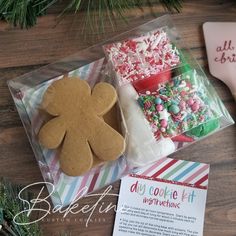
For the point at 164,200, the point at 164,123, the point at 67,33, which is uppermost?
the point at 67,33

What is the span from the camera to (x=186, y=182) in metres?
0.98

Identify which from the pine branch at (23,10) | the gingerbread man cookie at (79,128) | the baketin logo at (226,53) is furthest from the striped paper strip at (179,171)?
the pine branch at (23,10)

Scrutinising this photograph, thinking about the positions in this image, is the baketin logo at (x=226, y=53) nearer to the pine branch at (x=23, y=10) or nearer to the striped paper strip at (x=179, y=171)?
the striped paper strip at (x=179, y=171)

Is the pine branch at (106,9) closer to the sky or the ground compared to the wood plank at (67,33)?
closer to the sky

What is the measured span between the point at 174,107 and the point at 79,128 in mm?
192

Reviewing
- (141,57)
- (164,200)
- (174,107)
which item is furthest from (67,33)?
(164,200)

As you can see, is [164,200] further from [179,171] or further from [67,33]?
[67,33]

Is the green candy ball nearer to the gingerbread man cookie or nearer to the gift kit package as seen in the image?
the gift kit package

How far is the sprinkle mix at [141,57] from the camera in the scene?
3.15 feet

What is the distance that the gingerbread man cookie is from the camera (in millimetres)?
913

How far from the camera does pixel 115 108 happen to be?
37.9 inches

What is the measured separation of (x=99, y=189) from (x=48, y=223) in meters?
0.13

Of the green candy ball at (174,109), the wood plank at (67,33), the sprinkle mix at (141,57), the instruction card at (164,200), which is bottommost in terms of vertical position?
the instruction card at (164,200)

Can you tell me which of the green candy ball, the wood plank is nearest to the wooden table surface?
the wood plank
